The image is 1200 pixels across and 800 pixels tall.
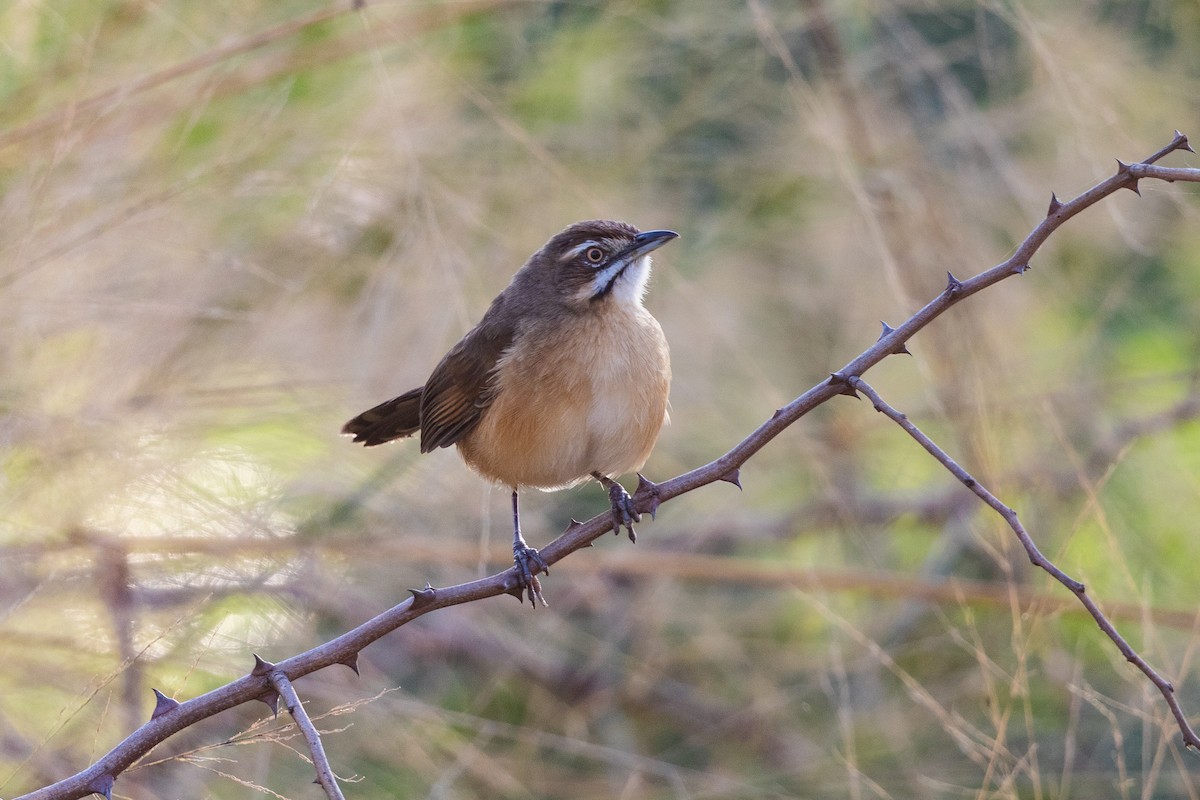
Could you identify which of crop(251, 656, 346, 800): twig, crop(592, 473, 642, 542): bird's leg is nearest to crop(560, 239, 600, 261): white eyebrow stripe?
crop(592, 473, 642, 542): bird's leg

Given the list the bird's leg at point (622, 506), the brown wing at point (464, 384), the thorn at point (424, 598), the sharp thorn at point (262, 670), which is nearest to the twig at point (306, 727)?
the sharp thorn at point (262, 670)

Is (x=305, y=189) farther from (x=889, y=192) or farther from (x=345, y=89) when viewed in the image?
(x=889, y=192)

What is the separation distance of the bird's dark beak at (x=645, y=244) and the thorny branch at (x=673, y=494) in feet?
6.02

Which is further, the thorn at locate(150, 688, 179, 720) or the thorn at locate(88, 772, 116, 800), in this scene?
the thorn at locate(150, 688, 179, 720)

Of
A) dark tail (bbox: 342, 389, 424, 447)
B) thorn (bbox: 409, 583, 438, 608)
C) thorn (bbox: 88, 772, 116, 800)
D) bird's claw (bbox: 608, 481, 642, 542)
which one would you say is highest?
dark tail (bbox: 342, 389, 424, 447)

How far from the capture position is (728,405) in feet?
22.9

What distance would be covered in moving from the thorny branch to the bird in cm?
126

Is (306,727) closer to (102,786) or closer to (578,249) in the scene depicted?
(102,786)

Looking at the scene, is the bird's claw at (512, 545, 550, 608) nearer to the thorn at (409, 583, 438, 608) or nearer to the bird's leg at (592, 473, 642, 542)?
the bird's leg at (592, 473, 642, 542)

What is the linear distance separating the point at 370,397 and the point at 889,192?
2.65 metres

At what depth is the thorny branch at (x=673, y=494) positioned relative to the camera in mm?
2217

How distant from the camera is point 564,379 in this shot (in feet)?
13.6

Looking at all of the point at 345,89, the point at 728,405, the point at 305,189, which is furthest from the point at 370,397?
the point at 728,405

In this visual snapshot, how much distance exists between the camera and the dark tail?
16.3 ft
